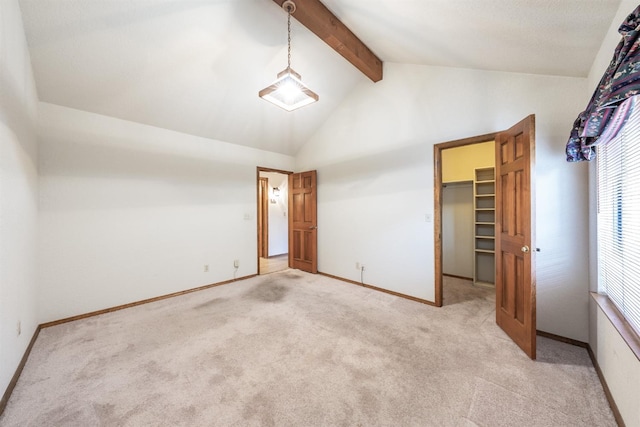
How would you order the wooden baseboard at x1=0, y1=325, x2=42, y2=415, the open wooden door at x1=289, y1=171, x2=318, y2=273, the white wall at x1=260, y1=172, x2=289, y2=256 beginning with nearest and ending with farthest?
1. the wooden baseboard at x1=0, y1=325, x2=42, y2=415
2. the open wooden door at x1=289, y1=171, x2=318, y2=273
3. the white wall at x1=260, y1=172, x2=289, y2=256

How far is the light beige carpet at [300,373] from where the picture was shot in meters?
1.42

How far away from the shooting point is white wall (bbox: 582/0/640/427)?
1211 millimetres

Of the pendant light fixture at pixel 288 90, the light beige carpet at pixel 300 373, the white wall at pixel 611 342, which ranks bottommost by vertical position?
the light beige carpet at pixel 300 373

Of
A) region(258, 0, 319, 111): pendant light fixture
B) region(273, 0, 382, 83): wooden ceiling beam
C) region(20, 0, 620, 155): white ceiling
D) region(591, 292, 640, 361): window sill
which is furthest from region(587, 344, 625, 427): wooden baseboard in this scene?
region(273, 0, 382, 83): wooden ceiling beam

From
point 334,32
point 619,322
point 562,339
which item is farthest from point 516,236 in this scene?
point 334,32

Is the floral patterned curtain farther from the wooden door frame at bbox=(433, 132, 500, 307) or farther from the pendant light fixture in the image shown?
the pendant light fixture

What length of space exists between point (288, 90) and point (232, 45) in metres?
1.03

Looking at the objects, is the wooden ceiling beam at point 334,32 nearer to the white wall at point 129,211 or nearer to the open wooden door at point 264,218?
the white wall at point 129,211

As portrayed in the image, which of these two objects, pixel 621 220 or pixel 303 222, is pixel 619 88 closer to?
pixel 621 220

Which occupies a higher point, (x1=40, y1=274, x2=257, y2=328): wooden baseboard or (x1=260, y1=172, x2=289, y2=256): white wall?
(x1=260, y1=172, x2=289, y2=256): white wall

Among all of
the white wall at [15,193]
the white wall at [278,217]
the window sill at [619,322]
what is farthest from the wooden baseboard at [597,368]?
the white wall at [278,217]

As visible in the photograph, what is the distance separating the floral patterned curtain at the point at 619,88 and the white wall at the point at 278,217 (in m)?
5.78

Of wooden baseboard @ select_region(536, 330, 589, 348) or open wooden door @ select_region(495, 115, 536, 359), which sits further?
wooden baseboard @ select_region(536, 330, 589, 348)

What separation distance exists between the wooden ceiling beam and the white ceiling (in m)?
0.08
